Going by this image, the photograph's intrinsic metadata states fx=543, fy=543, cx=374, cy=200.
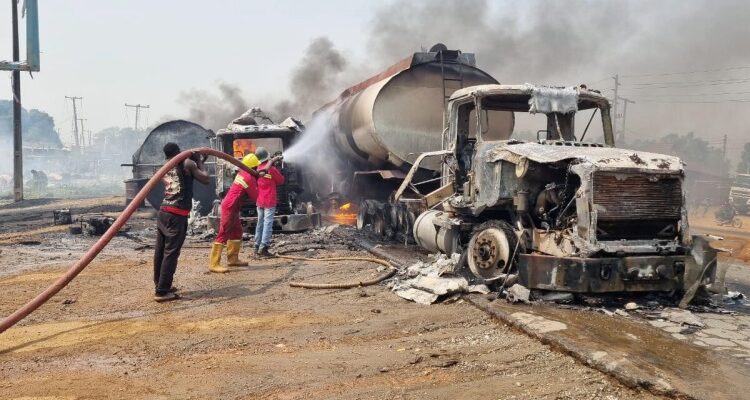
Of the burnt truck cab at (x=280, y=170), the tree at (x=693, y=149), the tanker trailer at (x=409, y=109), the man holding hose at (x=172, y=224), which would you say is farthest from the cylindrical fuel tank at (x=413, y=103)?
the tree at (x=693, y=149)

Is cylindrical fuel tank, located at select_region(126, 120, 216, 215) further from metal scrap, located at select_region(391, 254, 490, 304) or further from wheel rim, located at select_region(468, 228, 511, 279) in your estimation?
wheel rim, located at select_region(468, 228, 511, 279)

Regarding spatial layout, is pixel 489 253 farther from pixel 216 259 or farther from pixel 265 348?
pixel 216 259

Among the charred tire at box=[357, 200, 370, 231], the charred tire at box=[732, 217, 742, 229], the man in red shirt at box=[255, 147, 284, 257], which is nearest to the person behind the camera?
the man in red shirt at box=[255, 147, 284, 257]

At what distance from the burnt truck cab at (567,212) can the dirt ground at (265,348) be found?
97 cm

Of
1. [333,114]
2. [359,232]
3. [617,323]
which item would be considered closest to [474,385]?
[617,323]

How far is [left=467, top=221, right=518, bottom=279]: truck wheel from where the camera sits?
19.1 ft

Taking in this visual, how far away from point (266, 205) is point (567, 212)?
4.79 m

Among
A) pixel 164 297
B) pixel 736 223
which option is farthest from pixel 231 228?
pixel 736 223

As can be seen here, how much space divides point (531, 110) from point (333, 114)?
272 inches

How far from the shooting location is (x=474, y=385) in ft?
11.1

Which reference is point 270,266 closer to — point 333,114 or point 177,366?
point 177,366

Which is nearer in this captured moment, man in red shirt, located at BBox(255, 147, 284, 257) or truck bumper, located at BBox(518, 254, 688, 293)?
truck bumper, located at BBox(518, 254, 688, 293)

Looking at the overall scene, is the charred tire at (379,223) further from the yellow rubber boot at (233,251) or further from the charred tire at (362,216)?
the yellow rubber boot at (233,251)

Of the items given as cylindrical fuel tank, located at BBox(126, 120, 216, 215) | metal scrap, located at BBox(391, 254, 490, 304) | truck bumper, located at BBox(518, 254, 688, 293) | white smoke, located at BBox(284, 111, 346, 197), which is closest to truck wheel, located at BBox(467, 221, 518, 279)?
metal scrap, located at BBox(391, 254, 490, 304)
